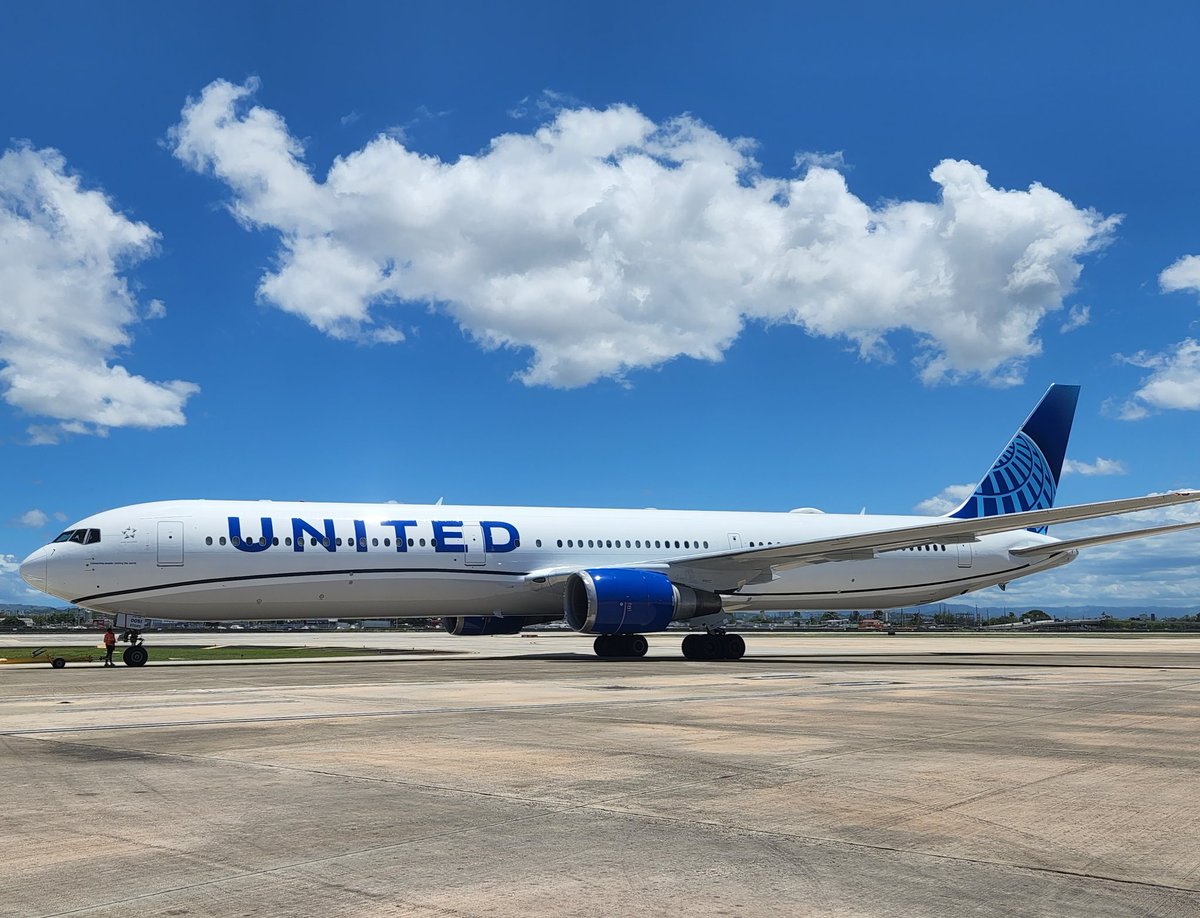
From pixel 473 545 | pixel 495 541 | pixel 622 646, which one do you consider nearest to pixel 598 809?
pixel 473 545

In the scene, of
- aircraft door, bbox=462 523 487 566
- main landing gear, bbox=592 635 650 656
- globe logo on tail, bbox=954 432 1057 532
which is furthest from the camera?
globe logo on tail, bbox=954 432 1057 532

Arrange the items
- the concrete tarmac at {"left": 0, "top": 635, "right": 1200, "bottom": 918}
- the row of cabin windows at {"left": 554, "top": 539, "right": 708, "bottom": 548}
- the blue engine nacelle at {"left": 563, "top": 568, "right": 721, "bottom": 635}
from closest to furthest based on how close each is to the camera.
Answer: the concrete tarmac at {"left": 0, "top": 635, "right": 1200, "bottom": 918} → the blue engine nacelle at {"left": 563, "top": 568, "right": 721, "bottom": 635} → the row of cabin windows at {"left": 554, "top": 539, "right": 708, "bottom": 548}

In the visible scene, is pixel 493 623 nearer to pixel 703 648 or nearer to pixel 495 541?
pixel 495 541

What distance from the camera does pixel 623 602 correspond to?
2639cm

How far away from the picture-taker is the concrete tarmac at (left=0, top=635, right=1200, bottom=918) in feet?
16.1

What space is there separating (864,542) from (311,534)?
1380 centimetres

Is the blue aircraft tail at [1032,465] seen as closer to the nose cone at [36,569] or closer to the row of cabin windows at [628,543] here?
the row of cabin windows at [628,543]

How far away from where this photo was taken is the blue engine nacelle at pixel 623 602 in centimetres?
2617

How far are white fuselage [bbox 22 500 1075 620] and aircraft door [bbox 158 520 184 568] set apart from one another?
2cm

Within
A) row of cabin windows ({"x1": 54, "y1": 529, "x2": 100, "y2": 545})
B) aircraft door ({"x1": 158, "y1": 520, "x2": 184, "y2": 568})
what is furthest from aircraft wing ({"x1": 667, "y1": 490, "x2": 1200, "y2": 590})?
row of cabin windows ({"x1": 54, "y1": 529, "x2": 100, "y2": 545})

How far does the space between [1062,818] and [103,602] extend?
23.6 meters

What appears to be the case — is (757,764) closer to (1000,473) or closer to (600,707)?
(600,707)

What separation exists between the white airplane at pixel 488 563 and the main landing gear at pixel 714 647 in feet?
0.12

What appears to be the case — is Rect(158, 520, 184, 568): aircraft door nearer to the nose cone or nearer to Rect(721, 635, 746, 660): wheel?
the nose cone
